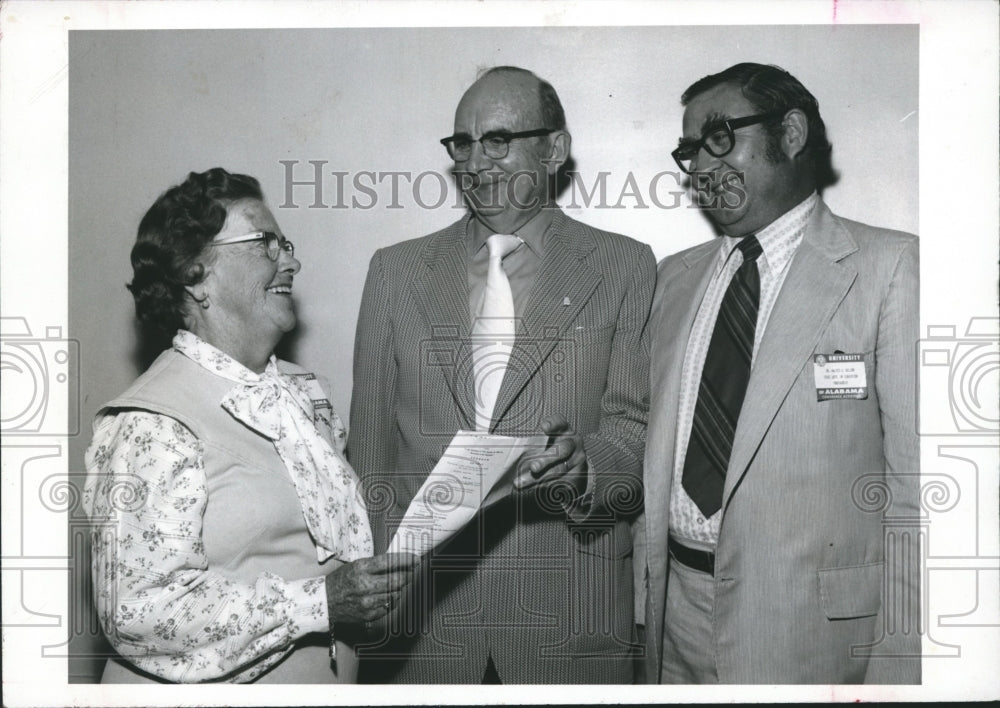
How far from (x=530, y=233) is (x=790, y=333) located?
2.50ft

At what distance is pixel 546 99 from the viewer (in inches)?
101

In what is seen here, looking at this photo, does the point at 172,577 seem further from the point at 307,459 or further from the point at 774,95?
the point at 774,95

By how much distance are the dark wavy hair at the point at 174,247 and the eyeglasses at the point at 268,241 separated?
4 cm

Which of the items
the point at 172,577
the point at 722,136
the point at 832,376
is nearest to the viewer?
the point at 172,577

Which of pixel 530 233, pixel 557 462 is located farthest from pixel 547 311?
pixel 557 462

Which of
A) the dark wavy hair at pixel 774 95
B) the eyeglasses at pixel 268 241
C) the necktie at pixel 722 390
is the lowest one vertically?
the necktie at pixel 722 390

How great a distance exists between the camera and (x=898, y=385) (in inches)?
92.6

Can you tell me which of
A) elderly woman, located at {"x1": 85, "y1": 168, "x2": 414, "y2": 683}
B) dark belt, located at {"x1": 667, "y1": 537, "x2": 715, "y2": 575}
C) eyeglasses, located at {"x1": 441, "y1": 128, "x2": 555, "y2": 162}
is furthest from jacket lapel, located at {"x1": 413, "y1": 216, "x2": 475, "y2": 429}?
dark belt, located at {"x1": 667, "y1": 537, "x2": 715, "y2": 575}

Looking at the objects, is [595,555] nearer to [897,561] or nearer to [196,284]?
[897,561]

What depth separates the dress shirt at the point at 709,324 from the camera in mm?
2361

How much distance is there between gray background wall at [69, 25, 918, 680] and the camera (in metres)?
2.61

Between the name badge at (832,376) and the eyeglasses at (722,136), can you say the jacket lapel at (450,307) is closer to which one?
the eyeglasses at (722,136)

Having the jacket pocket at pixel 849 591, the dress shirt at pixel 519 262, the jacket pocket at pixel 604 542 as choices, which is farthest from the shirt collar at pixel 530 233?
the jacket pocket at pixel 849 591

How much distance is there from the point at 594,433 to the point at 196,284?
1.13 m
